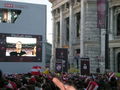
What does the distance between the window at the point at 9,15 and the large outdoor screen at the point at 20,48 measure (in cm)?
146

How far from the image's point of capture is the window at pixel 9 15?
1361 inches

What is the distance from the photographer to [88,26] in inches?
2318

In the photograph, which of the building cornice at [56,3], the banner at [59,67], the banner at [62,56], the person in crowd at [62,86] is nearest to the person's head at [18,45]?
the banner at [62,56]

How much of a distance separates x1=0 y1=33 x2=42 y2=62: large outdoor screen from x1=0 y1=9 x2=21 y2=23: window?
1.46m

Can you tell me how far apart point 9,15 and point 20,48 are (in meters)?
3.33

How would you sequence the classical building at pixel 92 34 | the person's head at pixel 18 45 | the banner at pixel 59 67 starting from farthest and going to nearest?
the classical building at pixel 92 34, the person's head at pixel 18 45, the banner at pixel 59 67

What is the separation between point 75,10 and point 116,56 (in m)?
14.8

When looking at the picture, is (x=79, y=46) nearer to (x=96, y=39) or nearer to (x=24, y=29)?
(x=96, y=39)

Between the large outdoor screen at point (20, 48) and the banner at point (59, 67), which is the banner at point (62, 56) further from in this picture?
the large outdoor screen at point (20, 48)

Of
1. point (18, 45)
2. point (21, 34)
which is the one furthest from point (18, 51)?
point (21, 34)

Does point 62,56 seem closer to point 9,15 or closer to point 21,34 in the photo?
point 21,34

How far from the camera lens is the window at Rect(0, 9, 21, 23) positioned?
34562mm

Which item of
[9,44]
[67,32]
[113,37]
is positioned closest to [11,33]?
[9,44]

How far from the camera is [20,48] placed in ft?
114
